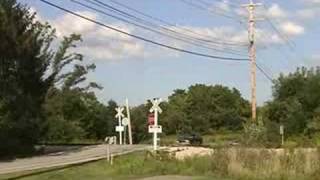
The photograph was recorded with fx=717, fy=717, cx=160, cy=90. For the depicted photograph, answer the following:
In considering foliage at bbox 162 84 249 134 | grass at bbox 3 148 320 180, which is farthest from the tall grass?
foliage at bbox 162 84 249 134

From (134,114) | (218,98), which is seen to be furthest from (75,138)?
(218,98)

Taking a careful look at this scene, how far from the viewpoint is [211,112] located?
143500 millimetres

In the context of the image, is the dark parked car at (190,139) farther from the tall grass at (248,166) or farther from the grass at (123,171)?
the tall grass at (248,166)

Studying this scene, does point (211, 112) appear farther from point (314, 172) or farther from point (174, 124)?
point (314, 172)

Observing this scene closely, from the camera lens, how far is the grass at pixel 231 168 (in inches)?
1139

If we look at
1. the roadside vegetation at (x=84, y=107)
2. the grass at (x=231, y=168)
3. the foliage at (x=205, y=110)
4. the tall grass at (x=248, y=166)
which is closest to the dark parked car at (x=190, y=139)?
the roadside vegetation at (x=84, y=107)

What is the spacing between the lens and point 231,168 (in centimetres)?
3012

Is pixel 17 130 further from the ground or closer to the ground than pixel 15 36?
closer to the ground

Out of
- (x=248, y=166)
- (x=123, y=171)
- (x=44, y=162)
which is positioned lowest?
(x=123, y=171)

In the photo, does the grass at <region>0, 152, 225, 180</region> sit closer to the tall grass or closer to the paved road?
the tall grass

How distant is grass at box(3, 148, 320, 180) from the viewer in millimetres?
28922

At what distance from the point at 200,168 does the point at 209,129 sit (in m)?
108

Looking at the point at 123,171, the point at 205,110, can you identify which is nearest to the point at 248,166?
the point at 123,171

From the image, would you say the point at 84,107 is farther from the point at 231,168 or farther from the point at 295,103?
the point at 231,168
